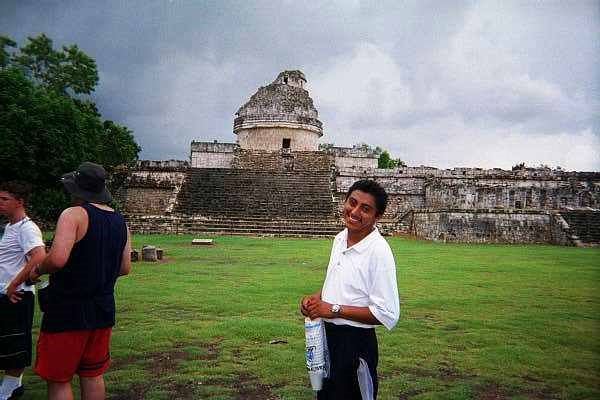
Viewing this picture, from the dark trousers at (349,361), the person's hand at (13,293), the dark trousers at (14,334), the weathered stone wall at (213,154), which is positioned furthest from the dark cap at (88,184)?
the weathered stone wall at (213,154)

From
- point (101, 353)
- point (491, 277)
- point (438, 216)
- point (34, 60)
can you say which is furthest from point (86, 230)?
point (34, 60)

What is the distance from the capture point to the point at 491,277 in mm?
9586

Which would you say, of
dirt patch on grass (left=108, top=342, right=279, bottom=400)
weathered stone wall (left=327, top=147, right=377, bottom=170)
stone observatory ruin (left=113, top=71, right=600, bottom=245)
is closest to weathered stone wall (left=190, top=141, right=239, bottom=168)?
stone observatory ruin (left=113, top=71, right=600, bottom=245)

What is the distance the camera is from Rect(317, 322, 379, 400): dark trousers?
2.65 m

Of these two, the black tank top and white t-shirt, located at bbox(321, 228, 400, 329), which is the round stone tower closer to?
the black tank top

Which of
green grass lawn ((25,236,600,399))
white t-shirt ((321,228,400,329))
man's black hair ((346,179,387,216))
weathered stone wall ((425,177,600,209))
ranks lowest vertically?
green grass lawn ((25,236,600,399))

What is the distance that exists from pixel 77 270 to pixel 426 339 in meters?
3.68

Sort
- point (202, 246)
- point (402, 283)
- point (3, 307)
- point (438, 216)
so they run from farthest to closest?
point (438, 216)
point (202, 246)
point (402, 283)
point (3, 307)

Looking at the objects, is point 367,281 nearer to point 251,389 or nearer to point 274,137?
point 251,389

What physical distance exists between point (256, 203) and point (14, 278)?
730 inches

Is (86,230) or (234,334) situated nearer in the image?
(86,230)

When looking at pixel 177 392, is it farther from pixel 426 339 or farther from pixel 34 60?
pixel 34 60

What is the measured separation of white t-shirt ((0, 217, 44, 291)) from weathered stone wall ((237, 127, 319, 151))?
2582cm

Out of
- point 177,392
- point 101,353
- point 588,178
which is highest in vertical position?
point 588,178
